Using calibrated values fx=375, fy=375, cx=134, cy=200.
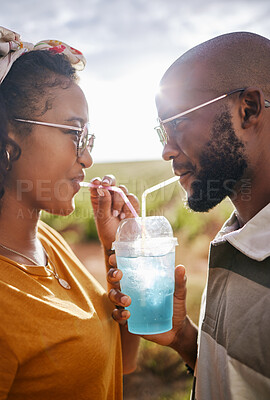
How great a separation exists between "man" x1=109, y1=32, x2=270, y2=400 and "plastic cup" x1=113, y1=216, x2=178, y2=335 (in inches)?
3.6

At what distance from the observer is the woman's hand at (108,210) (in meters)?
2.53

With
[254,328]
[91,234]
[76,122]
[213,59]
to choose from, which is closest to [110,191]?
[76,122]

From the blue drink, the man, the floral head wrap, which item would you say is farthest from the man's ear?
the floral head wrap

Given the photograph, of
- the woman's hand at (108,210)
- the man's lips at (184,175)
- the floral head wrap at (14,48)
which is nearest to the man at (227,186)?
the man's lips at (184,175)

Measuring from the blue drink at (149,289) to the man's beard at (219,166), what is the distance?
0.48 metres

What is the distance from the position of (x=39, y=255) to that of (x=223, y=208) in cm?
1236

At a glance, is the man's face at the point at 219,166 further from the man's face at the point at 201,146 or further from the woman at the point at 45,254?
the woman at the point at 45,254

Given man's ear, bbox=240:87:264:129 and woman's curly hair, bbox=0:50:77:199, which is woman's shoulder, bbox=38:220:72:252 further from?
man's ear, bbox=240:87:264:129

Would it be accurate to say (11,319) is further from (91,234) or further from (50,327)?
(91,234)

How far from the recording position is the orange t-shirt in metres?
1.64

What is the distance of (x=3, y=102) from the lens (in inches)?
81.6

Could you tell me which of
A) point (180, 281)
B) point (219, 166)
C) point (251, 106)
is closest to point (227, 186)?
point (219, 166)

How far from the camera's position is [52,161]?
2131 mm

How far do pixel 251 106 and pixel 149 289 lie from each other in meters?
1.18
